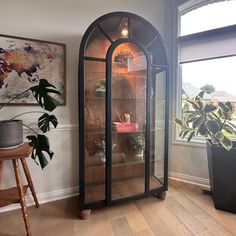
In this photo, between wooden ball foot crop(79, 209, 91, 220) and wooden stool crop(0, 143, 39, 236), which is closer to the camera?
wooden stool crop(0, 143, 39, 236)

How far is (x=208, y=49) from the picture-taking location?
7.34ft

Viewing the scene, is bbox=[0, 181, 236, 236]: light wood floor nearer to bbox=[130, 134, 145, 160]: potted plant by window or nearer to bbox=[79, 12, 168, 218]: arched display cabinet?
bbox=[79, 12, 168, 218]: arched display cabinet

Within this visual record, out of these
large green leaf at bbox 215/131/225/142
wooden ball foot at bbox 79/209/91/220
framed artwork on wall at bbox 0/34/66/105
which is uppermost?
framed artwork on wall at bbox 0/34/66/105

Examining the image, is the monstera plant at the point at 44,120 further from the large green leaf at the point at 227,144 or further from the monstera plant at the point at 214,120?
the large green leaf at the point at 227,144

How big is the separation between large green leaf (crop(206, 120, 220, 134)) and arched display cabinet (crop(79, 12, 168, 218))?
1.44 feet

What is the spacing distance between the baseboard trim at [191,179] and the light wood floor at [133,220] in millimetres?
275

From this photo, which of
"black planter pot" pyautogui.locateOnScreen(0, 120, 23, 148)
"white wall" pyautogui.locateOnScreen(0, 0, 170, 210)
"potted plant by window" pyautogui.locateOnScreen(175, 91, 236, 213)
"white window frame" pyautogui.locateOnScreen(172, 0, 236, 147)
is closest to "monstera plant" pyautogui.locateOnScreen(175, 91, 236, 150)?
"potted plant by window" pyautogui.locateOnScreen(175, 91, 236, 213)

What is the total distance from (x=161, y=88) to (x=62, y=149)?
138cm

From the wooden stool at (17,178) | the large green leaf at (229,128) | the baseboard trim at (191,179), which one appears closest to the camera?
the wooden stool at (17,178)

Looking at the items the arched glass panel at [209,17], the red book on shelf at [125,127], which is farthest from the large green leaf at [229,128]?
the arched glass panel at [209,17]

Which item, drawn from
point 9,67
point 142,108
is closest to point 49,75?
point 9,67

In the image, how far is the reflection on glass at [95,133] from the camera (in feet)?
6.16

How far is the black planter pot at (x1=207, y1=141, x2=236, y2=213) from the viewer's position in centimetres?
183

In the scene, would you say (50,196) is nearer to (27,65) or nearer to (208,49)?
(27,65)
